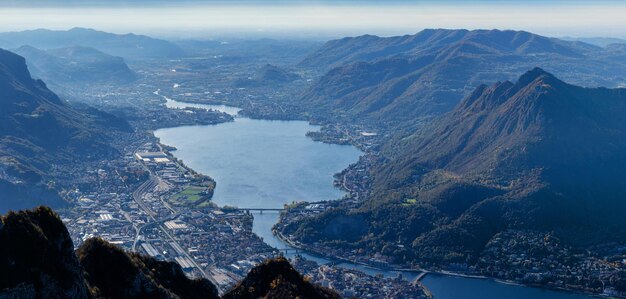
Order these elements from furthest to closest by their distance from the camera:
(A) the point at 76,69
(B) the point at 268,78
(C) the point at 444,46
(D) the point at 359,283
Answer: (A) the point at 76,69, (C) the point at 444,46, (B) the point at 268,78, (D) the point at 359,283

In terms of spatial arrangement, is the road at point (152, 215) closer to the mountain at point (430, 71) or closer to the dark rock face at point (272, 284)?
the dark rock face at point (272, 284)

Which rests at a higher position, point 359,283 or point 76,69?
point 359,283

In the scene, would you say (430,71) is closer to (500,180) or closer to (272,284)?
(500,180)

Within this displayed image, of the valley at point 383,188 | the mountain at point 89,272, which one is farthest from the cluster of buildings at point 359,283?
the mountain at point 89,272

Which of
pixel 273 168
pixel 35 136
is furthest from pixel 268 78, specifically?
pixel 35 136

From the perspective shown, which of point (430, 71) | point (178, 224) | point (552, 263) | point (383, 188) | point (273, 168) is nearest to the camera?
point (552, 263)

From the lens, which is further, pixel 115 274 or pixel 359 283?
pixel 359 283

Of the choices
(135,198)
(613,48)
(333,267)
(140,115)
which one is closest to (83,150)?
(135,198)
